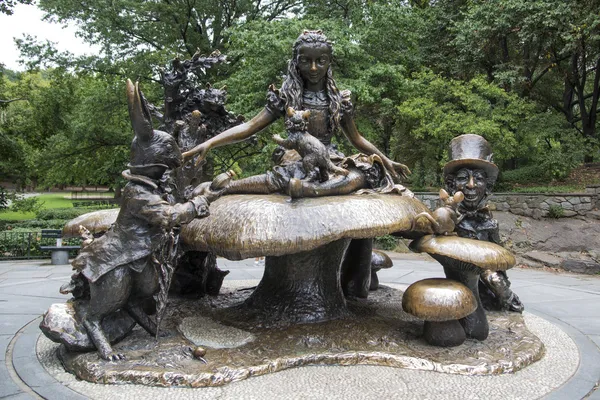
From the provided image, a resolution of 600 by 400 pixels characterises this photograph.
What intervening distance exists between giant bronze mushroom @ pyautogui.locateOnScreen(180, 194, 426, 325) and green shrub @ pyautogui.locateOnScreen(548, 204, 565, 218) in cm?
1061

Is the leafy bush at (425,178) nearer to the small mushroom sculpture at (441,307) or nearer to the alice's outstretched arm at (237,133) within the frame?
the alice's outstretched arm at (237,133)

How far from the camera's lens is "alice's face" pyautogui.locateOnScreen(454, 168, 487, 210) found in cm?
483

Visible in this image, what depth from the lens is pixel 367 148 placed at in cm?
526

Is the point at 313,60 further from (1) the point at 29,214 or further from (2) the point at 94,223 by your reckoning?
(1) the point at 29,214

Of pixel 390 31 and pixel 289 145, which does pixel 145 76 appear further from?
pixel 289 145

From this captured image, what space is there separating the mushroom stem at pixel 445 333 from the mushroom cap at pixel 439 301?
0.75 feet

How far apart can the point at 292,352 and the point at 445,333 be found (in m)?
1.35

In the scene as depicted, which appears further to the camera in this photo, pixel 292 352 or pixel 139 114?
pixel 292 352

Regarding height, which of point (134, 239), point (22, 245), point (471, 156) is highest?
point (471, 156)

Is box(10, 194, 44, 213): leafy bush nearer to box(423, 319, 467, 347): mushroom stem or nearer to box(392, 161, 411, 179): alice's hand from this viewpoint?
box(392, 161, 411, 179): alice's hand

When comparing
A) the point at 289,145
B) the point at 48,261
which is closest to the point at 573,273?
the point at 289,145

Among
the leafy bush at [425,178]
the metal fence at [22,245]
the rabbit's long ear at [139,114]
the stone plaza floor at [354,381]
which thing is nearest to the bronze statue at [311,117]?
the rabbit's long ear at [139,114]

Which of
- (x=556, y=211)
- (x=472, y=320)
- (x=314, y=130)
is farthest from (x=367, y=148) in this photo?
(x=556, y=211)

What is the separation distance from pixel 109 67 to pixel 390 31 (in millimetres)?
10058
